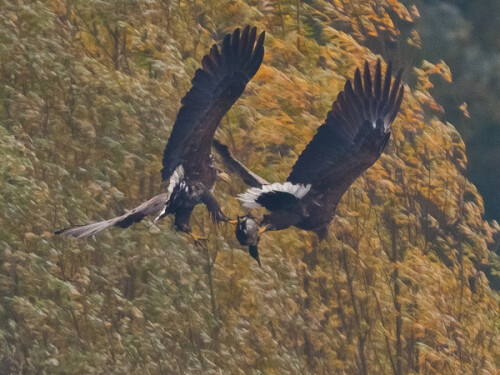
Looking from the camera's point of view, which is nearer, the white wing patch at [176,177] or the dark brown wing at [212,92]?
the dark brown wing at [212,92]

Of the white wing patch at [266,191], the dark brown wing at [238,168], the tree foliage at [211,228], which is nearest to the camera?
the white wing patch at [266,191]

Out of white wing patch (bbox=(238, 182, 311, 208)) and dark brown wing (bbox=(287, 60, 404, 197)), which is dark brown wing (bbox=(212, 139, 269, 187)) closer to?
white wing patch (bbox=(238, 182, 311, 208))

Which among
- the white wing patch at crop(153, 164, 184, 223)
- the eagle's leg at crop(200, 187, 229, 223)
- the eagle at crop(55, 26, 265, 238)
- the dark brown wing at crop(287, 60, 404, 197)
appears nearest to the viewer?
the eagle at crop(55, 26, 265, 238)

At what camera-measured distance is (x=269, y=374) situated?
12445mm

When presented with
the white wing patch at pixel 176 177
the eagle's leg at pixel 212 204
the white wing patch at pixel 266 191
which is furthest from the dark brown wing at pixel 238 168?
the white wing patch at pixel 176 177

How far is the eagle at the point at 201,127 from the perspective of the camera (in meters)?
10.7

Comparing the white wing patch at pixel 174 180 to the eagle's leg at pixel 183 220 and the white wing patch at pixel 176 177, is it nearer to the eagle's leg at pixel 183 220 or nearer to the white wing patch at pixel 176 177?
the white wing patch at pixel 176 177

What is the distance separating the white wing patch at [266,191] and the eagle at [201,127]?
389 mm

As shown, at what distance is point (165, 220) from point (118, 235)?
43 centimetres

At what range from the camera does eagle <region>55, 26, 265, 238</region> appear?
10711mm

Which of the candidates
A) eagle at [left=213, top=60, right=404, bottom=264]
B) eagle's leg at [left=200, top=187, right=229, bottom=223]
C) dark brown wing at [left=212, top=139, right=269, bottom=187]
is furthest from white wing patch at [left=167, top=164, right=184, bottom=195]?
dark brown wing at [left=212, top=139, right=269, bottom=187]

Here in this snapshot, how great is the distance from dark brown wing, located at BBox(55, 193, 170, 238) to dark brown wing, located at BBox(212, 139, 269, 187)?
1.17m

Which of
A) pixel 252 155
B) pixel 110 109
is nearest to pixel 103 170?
pixel 110 109

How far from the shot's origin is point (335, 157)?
1161 cm
